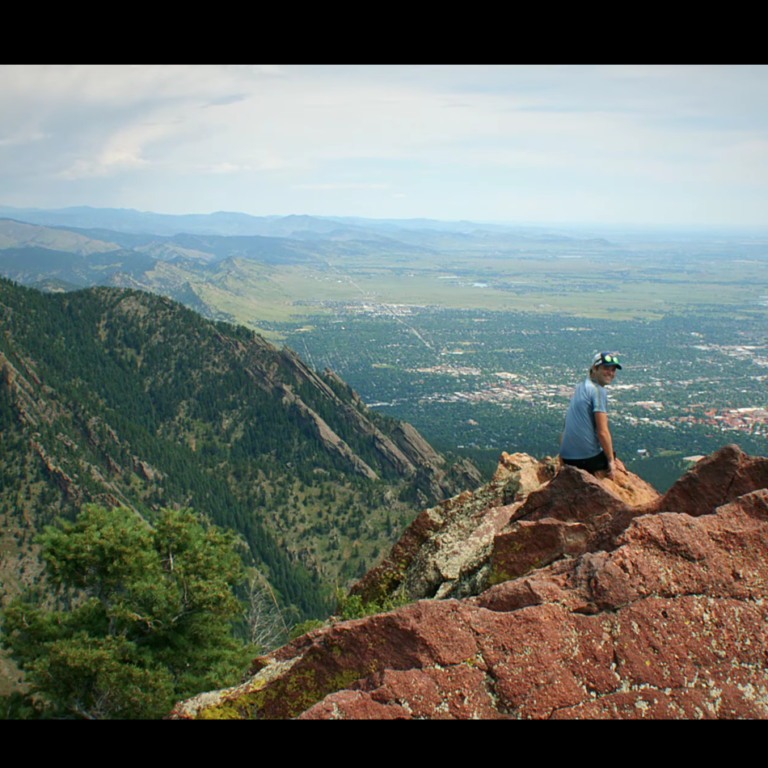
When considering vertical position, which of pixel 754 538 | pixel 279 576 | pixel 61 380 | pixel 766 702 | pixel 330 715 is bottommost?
pixel 279 576

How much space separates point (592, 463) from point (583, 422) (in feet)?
3.44

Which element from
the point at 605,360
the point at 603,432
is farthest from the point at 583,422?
the point at 605,360

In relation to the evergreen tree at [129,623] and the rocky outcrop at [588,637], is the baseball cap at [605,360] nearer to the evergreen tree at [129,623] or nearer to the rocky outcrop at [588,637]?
the rocky outcrop at [588,637]

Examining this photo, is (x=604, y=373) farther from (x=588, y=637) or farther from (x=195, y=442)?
(x=195, y=442)

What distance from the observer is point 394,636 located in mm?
8945

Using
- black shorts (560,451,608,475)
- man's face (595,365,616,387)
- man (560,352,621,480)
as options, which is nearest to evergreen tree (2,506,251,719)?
black shorts (560,451,608,475)

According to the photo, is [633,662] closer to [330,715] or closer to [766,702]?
[766,702]

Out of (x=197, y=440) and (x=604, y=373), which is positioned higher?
(x=604, y=373)

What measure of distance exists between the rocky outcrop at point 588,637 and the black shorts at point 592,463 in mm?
1137

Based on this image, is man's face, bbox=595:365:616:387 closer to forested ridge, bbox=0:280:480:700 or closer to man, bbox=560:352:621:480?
man, bbox=560:352:621:480

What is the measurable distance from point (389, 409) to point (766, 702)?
190354 millimetres

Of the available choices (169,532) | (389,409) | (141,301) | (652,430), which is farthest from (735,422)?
(169,532)

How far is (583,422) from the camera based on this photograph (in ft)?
38.9

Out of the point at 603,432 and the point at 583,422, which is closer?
the point at 603,432
